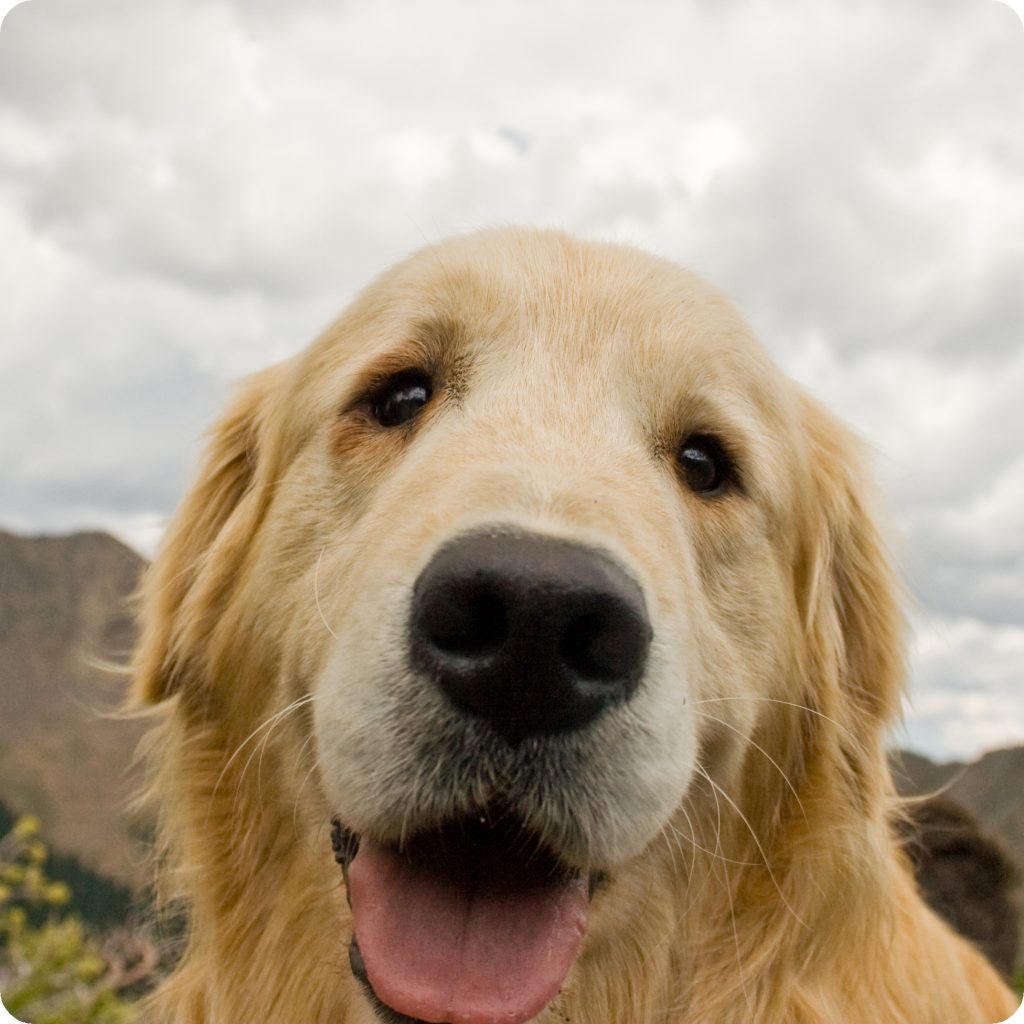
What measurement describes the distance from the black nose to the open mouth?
35 centimetres

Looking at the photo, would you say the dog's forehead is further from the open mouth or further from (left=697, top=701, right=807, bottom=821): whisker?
the open mouth

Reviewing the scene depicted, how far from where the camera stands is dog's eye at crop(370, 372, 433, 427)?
Result: 3.09 m

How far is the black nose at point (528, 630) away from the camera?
1.80 m

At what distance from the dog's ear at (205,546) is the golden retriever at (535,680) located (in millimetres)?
14

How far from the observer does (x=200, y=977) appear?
3461 millimetres

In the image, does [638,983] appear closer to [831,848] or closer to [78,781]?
[831,848]

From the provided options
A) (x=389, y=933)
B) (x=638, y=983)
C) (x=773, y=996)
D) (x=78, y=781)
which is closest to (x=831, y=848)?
(x=773, y=996)

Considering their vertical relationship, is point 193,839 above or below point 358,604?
below

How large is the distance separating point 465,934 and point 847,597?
2.21m

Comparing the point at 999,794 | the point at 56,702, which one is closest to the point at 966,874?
the point at 999,794

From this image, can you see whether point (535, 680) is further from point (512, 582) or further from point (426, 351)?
point (426, 351)

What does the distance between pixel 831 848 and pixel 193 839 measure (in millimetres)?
2248

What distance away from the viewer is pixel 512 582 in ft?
5.86

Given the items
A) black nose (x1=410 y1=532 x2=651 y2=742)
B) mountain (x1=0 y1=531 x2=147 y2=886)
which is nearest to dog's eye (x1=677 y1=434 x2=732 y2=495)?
black nose (x1=410 y1=532 x2=651 y2=742)
